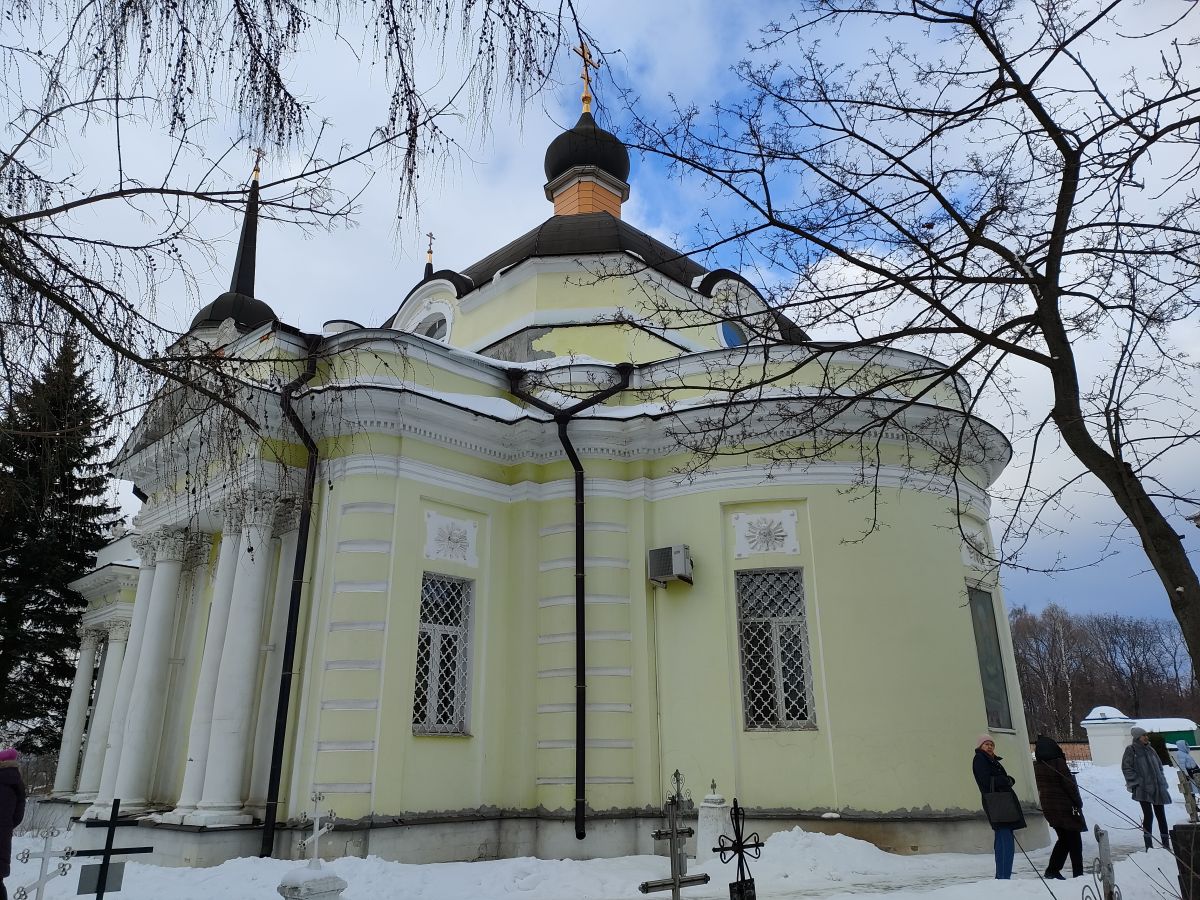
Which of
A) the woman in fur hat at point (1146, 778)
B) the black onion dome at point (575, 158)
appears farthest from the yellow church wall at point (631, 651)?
the black onion dome at point (575, 158)

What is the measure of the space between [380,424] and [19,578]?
37.5 ft

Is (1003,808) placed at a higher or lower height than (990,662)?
lower

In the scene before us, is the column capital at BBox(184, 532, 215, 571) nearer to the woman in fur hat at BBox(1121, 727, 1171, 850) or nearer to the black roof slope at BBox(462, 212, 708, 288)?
the black roof slope at BBox(462, 212, 708, 288)

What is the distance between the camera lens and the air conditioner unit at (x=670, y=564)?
32.1 ft

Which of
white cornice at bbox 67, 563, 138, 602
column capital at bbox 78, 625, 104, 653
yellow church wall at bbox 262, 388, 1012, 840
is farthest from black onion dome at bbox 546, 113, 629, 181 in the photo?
column capital at bbox 78, 625, 104, 653

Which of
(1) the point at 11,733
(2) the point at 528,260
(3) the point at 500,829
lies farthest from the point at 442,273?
(1) the point at 11,733

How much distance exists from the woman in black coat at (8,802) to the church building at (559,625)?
2461 mm

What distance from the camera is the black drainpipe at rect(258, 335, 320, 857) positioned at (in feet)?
27.9

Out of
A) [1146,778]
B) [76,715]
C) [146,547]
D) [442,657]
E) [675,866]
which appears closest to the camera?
[675,866]

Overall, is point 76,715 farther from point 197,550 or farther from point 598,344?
point 598,344

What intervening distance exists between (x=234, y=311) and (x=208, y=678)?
8122mm

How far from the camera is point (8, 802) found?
6.19m

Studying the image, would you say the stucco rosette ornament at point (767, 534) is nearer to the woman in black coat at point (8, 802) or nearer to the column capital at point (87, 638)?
the woman in black coat at point (8, 802)

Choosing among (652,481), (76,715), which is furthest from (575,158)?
(76,715)
